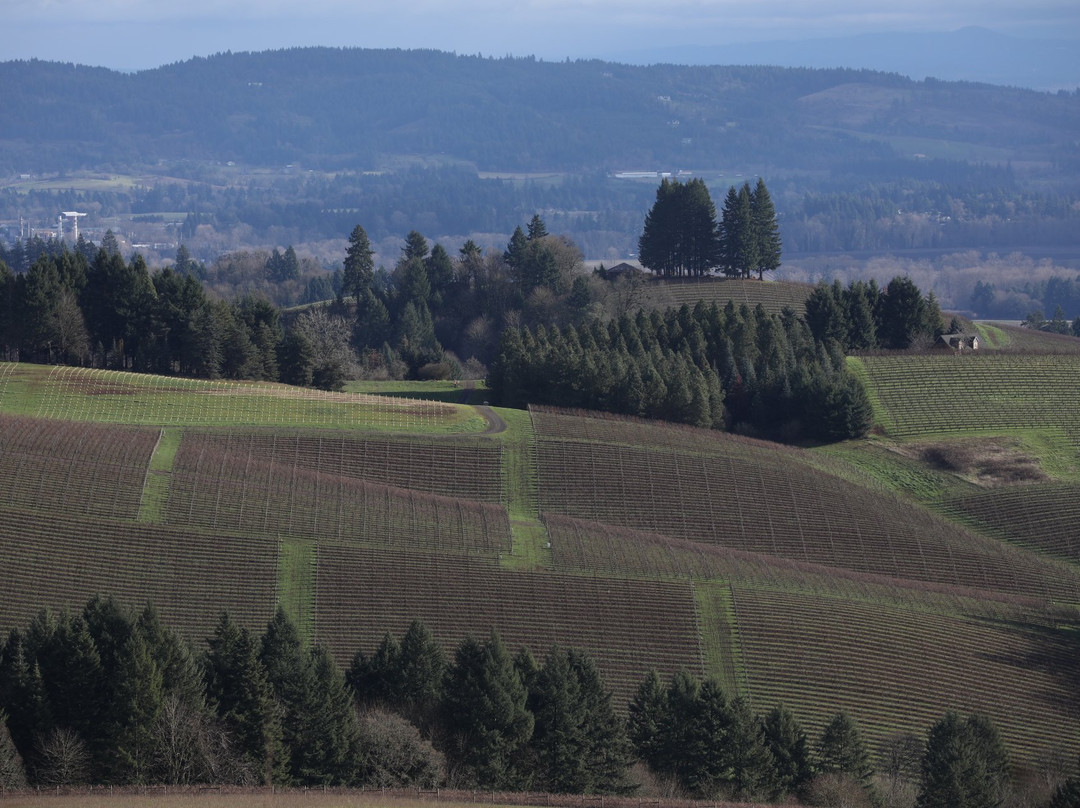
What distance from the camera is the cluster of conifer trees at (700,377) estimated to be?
273ft

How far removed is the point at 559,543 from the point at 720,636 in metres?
9.44

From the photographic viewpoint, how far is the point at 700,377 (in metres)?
84.8

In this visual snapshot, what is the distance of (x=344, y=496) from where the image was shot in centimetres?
6488

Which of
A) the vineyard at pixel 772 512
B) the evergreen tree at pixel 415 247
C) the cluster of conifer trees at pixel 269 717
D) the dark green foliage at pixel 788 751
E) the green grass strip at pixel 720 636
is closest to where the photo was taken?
the cluster of conifer trees at pixel 269 717

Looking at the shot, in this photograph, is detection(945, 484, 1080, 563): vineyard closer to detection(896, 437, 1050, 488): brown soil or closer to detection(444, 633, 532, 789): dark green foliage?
detection(896, 437, 1050, 488): brown soil

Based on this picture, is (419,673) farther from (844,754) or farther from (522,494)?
(522,494)

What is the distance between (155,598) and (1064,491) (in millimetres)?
45092

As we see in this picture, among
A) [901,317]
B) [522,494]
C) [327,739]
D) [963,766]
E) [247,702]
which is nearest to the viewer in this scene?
[327,739]

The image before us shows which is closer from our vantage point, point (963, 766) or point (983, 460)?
point (963, 766)

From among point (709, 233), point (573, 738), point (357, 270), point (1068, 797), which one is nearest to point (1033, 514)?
point (1068, 797)

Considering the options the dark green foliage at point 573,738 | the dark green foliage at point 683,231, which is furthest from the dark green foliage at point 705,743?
the dark green foliage at point 683,231

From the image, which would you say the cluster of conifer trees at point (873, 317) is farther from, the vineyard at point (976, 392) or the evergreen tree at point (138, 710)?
the evergreen tree at point (138, 710)

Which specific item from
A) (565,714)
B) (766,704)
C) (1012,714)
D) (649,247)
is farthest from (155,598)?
(649,247)

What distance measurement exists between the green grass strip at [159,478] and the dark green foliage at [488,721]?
20.2 m
